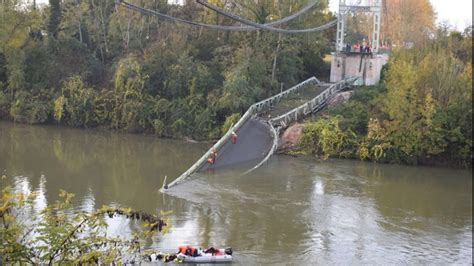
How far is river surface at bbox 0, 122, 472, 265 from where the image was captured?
15.6 meters

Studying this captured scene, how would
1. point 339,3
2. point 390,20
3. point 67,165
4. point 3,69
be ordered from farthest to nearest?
point 390,20
point 3,69
point 339,3
point 67,165

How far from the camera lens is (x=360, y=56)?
3350cm

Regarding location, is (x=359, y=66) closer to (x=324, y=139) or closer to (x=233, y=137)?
(x=324, y=139)

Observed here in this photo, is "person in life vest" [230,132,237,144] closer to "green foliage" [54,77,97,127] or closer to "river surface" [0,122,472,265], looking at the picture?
"river surface" [0,122,472,265]

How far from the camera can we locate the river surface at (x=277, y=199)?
51.1 feet

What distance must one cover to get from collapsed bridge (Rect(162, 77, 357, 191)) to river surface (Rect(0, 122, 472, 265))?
0.62 meters

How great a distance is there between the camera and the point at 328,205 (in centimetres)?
1939

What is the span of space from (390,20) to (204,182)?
1380 inches

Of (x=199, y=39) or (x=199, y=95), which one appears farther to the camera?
(x=199, y=39)

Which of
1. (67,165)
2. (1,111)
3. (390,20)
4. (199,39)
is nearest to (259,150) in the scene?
(67,165)

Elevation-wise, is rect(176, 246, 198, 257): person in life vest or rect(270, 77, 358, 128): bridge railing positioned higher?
rect(270, 77, 358, 128): bridge railing

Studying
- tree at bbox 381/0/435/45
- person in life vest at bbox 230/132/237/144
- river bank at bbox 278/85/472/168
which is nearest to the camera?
person in life vest at bbox 230/132/237/144

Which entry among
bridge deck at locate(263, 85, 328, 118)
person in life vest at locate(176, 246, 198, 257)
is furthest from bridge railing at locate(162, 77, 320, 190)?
person in life vest at locate(176, 246, 198, 257)

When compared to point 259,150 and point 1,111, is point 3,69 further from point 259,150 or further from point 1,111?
point 259,150
